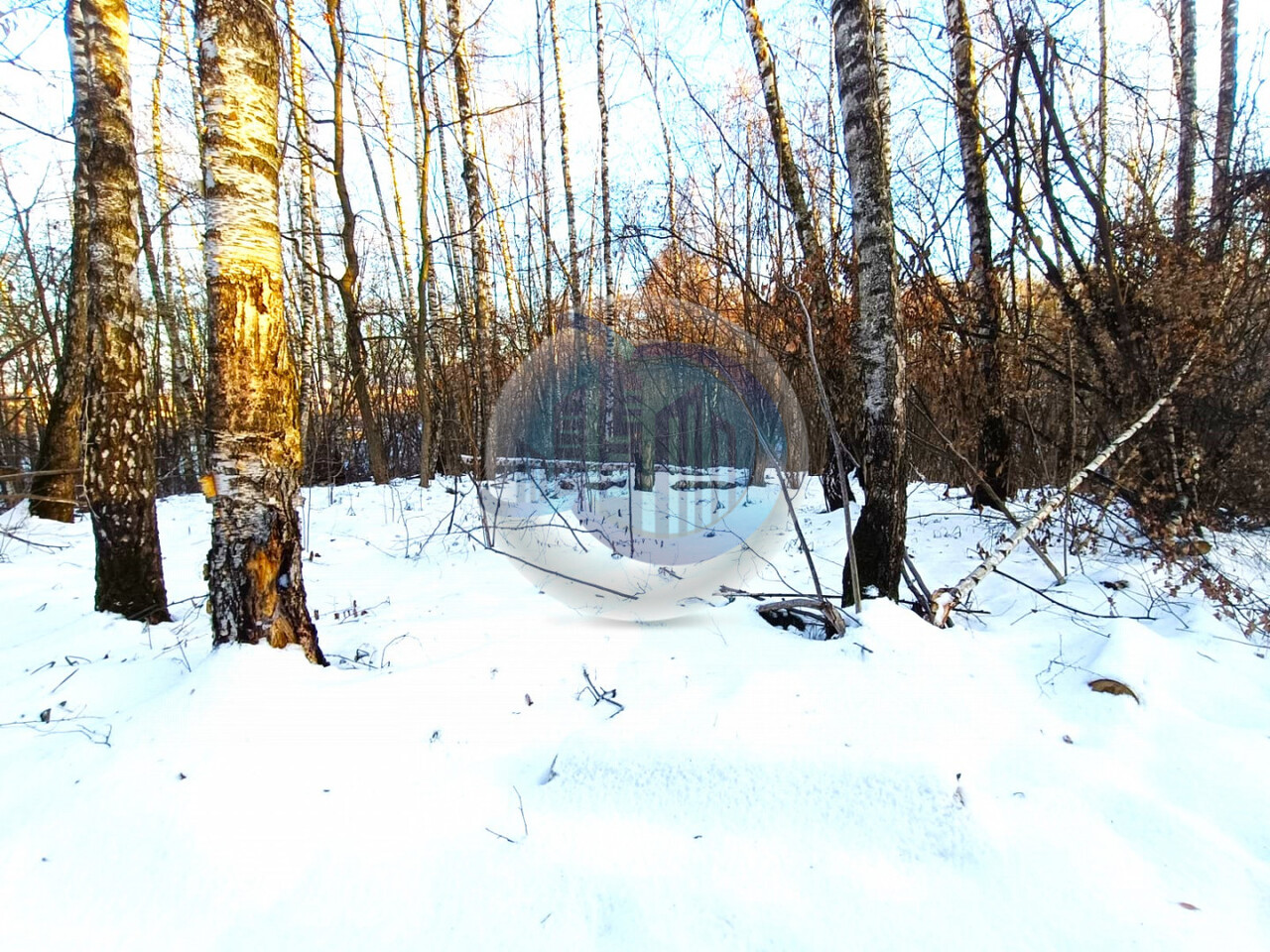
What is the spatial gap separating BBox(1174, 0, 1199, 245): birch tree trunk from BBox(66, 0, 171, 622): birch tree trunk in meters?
6.33

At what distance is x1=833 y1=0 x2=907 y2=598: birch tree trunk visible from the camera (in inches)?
103

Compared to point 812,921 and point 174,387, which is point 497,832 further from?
point 174,387

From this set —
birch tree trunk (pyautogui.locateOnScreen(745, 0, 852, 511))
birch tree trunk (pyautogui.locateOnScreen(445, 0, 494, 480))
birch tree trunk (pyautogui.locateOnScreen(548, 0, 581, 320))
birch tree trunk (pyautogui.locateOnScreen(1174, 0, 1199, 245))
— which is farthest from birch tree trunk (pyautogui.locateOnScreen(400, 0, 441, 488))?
birch tree trunk (pyautogui.locateOnScreen(1174, 0, 1199, 245))

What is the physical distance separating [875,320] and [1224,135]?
4.70 meters

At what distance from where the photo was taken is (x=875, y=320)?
103 inches

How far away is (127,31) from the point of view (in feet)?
10.5

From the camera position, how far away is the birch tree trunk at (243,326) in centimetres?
200

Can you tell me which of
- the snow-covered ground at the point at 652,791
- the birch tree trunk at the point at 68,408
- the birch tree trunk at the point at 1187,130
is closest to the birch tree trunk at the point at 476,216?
the birch tree trunk at the point at 68,408

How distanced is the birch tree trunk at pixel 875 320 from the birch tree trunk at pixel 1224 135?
271 cm

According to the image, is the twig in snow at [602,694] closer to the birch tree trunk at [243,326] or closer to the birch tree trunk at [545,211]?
the birch tree trunk at [243,326]

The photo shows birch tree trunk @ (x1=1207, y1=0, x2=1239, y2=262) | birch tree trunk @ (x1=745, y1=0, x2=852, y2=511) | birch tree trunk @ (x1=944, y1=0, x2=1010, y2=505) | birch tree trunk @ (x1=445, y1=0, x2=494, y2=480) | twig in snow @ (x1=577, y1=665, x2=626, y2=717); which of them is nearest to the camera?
twig in snow @ (x1=577, y1=665, x2=626, y2=717)

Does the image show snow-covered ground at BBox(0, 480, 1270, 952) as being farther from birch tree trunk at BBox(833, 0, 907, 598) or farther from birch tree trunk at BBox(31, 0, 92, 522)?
birch tree trunk at BBox(31, 0, 92, 522)

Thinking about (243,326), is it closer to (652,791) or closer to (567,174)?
(652,791)

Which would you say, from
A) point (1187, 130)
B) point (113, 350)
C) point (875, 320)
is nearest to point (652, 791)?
point (875, 320)
